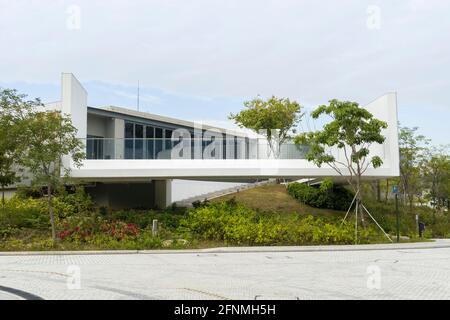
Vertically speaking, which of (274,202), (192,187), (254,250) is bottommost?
(254,250)

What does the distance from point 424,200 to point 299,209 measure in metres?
11.9

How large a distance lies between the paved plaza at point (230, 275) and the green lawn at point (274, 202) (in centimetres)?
971

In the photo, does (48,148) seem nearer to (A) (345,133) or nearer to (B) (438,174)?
(A) (345,133)

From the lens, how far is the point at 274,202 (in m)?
29.5

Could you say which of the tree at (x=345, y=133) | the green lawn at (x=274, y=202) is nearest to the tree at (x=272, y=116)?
the green lawn at (x=274, y=202)

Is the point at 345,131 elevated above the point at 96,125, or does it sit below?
below

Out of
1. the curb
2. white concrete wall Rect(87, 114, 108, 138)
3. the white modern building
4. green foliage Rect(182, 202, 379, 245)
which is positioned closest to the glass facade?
the white modern building

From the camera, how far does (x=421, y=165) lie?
32.7 metres

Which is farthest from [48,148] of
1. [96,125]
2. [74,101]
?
[96,125]

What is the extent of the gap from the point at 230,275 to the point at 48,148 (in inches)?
427

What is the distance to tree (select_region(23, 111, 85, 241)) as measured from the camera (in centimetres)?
1889

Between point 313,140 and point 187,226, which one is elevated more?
point 313,140
